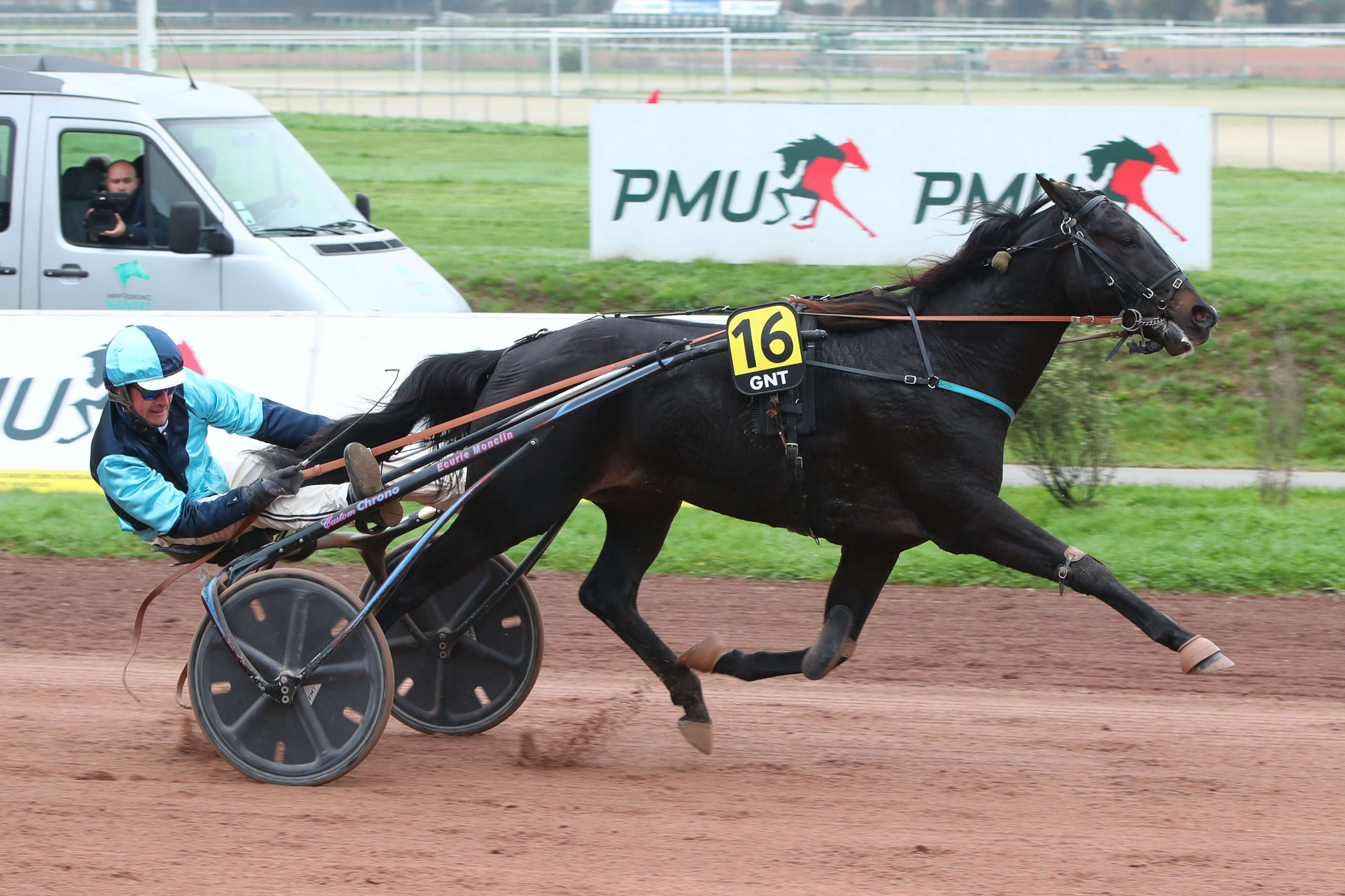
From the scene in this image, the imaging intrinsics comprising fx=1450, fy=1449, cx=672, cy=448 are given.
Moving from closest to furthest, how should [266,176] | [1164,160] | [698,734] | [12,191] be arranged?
[698,734] < [12,191] < [266,176] < [1164,160]

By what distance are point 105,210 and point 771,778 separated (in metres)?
6.18

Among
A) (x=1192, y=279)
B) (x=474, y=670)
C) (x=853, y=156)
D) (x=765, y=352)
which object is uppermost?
(x=853, y=156)

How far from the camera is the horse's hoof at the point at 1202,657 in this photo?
4.11 metres

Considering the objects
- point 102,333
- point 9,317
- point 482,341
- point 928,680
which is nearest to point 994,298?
point 928,680

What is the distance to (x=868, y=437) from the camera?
14.7 ft

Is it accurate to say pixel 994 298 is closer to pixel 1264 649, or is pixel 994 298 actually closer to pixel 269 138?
pixel 1264 649

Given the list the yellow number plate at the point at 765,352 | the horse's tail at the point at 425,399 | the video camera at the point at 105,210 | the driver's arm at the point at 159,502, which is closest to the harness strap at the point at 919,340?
the yellow number plate at the point at 765,352

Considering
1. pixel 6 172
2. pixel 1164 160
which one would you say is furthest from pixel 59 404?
pixel 1164 160

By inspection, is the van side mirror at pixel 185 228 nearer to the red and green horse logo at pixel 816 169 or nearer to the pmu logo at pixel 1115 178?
the red and green horse logo at pixel 816 169

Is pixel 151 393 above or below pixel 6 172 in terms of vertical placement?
below

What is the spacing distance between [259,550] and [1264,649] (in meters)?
3.96

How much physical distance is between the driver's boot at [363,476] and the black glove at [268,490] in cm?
17

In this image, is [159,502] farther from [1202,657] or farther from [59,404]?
[59,404]

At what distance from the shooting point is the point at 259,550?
4594 millimetres
